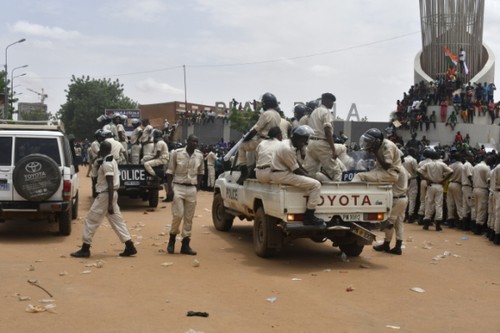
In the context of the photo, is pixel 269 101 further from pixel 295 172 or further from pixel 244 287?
pixel 244 287

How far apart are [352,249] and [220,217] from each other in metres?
3.64

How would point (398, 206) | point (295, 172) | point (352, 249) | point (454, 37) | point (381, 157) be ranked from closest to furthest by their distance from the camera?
point (295, 172) → point (381, 157) → point (352, 249) → point (398, 206) → point (454, 37)

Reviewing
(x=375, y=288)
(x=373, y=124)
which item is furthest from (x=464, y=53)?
(x=375, y=288)

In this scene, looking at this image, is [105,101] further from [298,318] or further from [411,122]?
[298,318]

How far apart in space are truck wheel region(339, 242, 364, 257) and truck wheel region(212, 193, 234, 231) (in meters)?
3.00

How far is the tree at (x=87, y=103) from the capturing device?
69312 mm

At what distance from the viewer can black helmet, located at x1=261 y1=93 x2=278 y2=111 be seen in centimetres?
1052

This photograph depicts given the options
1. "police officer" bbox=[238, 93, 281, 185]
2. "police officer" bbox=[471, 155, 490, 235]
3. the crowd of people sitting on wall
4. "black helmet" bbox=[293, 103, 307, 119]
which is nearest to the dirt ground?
"police officer" bbox=[471, 155, 490, 235]

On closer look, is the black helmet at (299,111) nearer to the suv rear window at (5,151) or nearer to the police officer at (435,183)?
the police officer at (435,183)

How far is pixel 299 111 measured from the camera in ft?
37.7

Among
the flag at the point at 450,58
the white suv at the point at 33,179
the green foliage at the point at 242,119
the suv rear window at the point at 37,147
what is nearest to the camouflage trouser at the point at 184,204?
the white suv at the point at 33,179

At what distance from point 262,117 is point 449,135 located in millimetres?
26436

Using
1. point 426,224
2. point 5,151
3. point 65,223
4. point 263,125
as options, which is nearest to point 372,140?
point 263,125

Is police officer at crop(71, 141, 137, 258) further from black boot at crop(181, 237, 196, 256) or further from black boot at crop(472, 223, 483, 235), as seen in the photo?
black boot at crop(472, 223, 483, 235)
